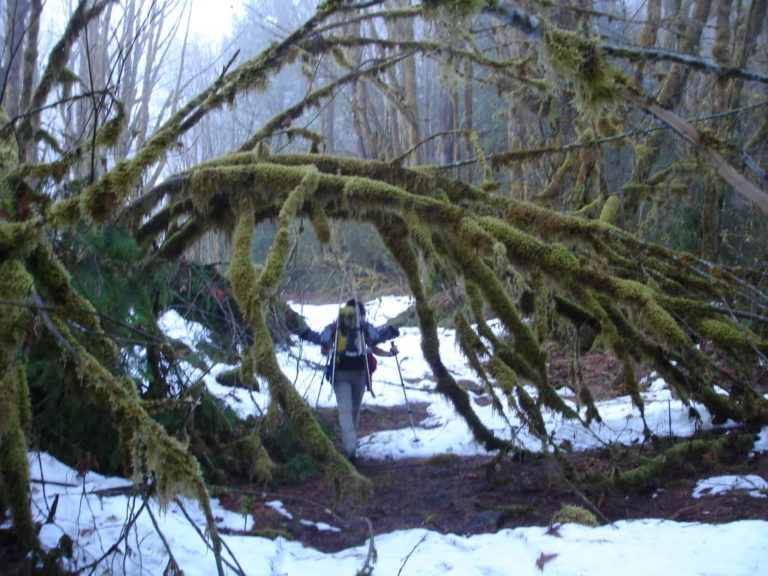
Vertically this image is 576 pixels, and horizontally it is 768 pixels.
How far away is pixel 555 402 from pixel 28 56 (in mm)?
5718

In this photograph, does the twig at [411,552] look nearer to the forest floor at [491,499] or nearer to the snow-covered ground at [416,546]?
the snow-covered ground at [416,546]

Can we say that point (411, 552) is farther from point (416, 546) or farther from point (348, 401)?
point (348, 401)

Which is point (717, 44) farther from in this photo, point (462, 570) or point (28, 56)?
point (28, 56)

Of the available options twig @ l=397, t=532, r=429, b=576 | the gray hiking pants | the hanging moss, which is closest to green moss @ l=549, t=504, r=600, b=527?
twig @ l=397, t=532, r=429, b=576

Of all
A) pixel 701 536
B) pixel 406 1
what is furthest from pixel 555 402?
pixel 406 1

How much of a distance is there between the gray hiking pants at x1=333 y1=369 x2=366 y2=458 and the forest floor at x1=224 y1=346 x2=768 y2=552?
482 millimetres

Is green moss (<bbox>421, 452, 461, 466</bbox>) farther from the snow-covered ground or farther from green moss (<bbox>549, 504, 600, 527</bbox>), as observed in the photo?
green moss (<bbox>549, 504, 600, 527</bbox>)

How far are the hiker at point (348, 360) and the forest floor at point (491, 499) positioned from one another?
68cm

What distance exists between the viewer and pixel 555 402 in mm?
4930

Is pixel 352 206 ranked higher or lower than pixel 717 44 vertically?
lower

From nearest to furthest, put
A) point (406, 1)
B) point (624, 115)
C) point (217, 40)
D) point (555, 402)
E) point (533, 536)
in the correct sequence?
point (533, 536), point (555, 402), point (624, 115), point (406, 1), point (217, 40)

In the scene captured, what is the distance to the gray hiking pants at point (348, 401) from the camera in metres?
7.08

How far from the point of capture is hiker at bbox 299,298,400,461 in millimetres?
7102

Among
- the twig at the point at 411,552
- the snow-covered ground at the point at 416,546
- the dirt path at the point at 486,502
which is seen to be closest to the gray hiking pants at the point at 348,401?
the dirt path at the point at 486,502
